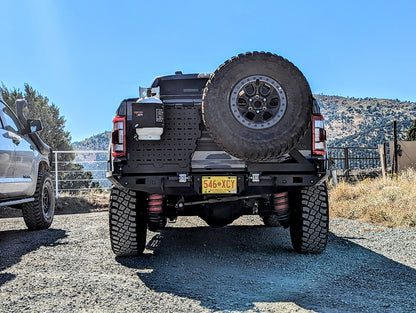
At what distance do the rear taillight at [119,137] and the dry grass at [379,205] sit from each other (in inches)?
179

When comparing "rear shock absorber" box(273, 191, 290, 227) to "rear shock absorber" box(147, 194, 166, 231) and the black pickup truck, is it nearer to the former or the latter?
the black pickup truck

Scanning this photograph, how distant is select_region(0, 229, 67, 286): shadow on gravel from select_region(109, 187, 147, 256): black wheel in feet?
3.28

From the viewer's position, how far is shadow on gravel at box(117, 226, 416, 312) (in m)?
2.88

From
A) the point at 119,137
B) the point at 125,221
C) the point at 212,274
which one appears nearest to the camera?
the point at 212,274

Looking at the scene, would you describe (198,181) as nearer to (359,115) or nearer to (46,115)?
(46,115)

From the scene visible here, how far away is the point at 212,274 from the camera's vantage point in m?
3.65

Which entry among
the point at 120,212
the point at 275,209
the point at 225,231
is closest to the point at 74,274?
the point at 120,212

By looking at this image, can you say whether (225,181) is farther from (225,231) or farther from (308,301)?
(225,231)

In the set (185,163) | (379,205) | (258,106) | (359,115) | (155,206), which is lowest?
(379,205)

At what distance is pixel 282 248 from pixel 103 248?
2118mm

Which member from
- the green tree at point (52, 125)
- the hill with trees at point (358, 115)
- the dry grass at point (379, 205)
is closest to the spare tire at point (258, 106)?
the dry grass at point (379, 205)

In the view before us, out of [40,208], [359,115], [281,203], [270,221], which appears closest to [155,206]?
[281,203]

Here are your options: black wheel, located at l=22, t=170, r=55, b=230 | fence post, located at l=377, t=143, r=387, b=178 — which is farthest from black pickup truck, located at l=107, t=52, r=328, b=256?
fence post, located at l=377, t=143, r=387, b=178

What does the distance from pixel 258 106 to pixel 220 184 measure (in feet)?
2.74
